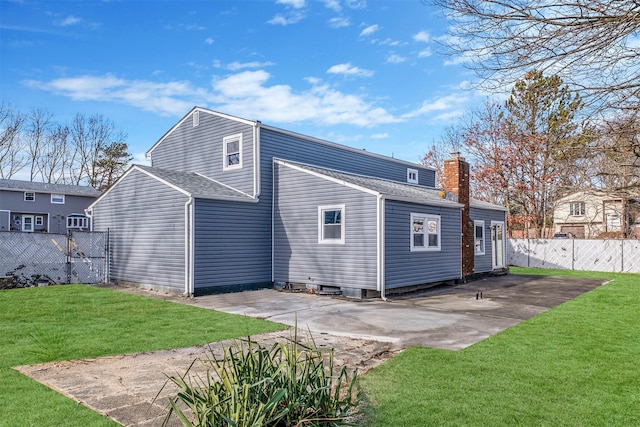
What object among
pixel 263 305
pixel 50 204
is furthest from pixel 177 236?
pixel 50 204

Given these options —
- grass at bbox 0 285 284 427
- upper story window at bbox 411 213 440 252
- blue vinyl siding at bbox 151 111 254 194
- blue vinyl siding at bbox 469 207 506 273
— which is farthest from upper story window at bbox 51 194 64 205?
blue vinyl siding at bbox 469 207 506 273

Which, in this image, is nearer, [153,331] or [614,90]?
[614,90]

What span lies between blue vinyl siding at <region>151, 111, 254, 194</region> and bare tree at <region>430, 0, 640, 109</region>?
1065cm

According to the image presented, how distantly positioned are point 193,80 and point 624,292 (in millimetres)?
19098

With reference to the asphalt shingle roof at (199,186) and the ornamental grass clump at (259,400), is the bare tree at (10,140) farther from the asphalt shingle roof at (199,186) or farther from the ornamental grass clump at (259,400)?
the ornamental grass clump at (259,400)

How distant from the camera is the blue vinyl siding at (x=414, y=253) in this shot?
12438 mm

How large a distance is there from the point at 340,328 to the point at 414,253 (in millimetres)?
6261

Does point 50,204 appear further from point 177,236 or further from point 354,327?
point 354,327

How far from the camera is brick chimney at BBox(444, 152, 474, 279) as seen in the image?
53.7ft

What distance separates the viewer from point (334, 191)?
1316 centimetres

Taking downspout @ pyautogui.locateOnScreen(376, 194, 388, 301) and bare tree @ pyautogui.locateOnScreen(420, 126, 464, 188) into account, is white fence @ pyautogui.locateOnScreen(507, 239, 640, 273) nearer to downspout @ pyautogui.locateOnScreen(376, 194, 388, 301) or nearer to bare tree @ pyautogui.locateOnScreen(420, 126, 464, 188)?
bare tree @ pyautogui.locateOnScreen(420, 126, 464, 188)

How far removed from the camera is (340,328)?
26.1ft

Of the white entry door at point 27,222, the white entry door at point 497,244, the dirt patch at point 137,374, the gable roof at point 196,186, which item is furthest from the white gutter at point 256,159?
the white entry door at point 27,222

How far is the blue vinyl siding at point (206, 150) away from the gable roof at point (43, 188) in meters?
19.6
